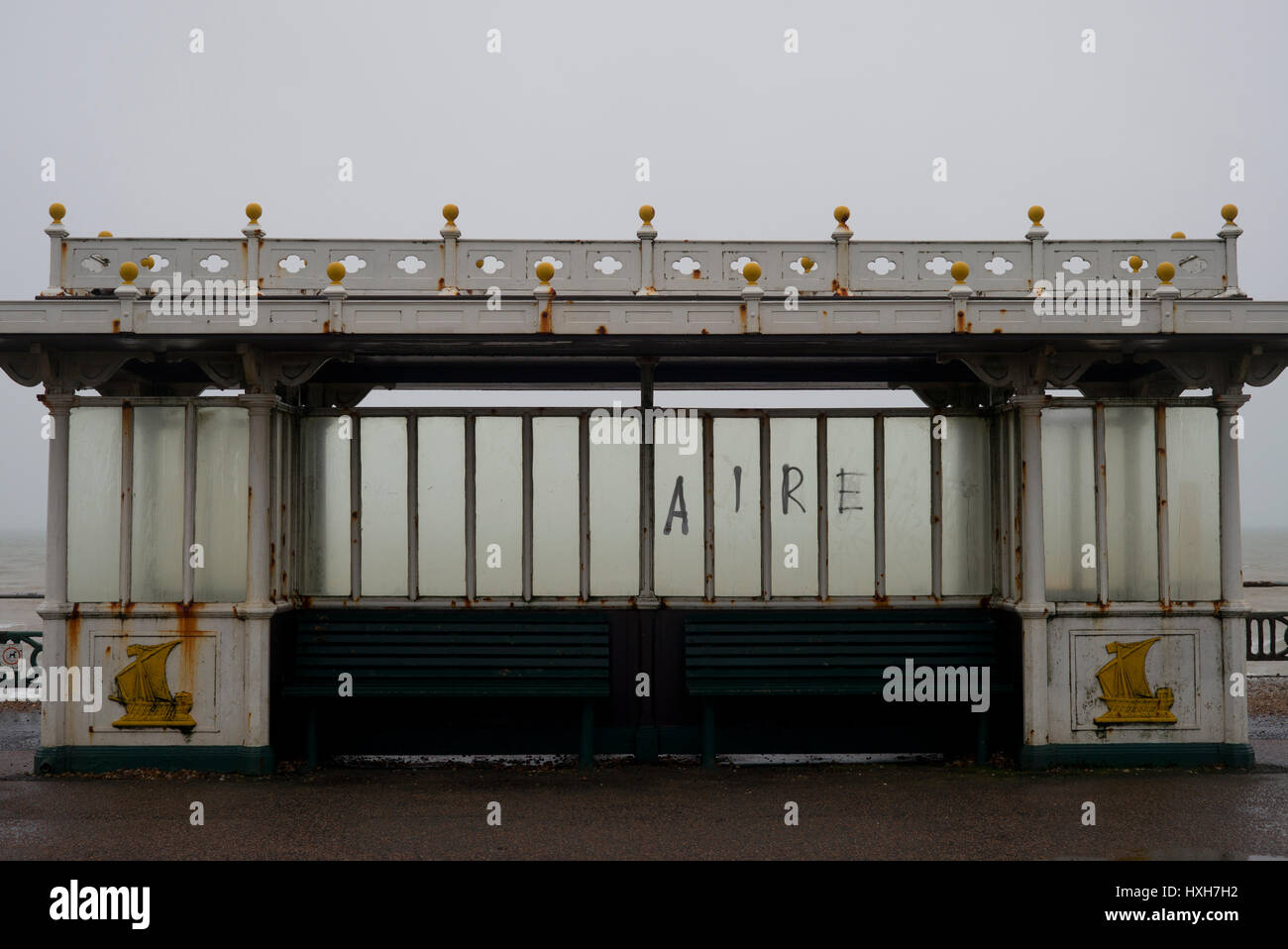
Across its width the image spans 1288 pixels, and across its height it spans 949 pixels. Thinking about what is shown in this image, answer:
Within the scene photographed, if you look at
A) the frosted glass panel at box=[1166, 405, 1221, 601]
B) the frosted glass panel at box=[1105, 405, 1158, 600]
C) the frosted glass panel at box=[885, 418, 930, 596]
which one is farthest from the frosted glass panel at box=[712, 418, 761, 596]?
the frosted glass panel at box=[1166, 405, 1221, 601]

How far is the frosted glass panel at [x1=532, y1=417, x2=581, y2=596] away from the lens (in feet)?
36.1

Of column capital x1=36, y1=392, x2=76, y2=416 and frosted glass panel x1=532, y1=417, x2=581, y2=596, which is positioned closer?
column capital x1=36, y1=392, x2=76, y2=416

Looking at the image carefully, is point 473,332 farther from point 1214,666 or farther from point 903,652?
point 1214,666

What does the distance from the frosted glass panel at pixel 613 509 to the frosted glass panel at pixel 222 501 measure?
3240mm

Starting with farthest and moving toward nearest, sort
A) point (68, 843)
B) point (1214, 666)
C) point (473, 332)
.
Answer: point (1214, 666) → point (473, 332) → point (68, 843)

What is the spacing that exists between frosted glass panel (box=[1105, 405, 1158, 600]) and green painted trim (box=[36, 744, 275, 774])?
8.04 m

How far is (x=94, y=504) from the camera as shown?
10406 millimetres

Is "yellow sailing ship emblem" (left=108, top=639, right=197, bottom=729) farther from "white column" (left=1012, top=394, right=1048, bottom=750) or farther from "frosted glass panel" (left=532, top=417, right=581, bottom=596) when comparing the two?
"white column" (left=1012, top=394, right=1048, bottom=750)

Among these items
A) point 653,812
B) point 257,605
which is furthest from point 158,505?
point 653,812

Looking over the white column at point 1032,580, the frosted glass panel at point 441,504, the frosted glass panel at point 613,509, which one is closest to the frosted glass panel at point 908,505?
the white column at point 1032,580

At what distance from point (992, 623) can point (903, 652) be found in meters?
0.94

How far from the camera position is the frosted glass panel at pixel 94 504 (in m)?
10.4

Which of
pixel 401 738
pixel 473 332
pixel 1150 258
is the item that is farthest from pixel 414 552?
pixel 1150 258

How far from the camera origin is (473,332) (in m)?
9.64
